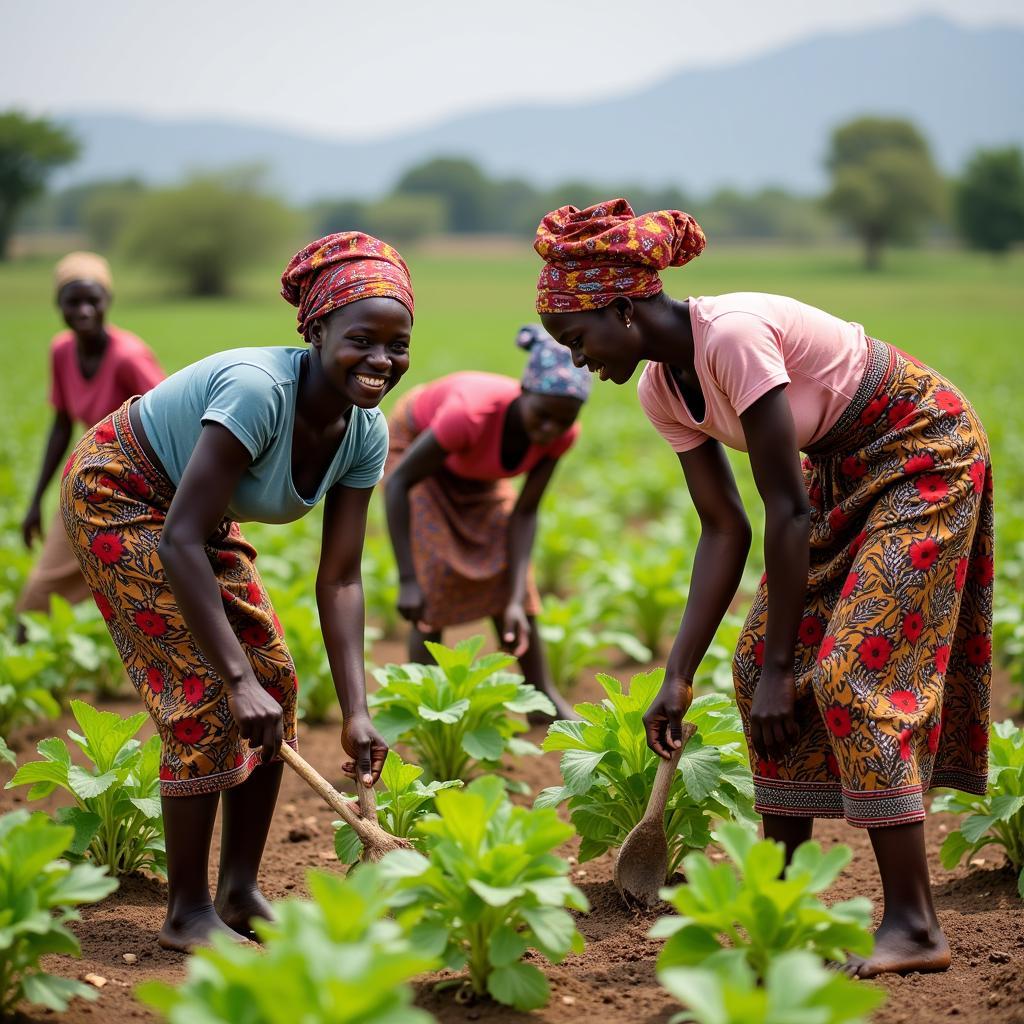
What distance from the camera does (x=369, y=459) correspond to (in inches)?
128

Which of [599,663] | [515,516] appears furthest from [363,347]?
[599,663]

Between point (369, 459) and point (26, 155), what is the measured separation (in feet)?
243

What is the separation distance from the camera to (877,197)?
7775 centimetres

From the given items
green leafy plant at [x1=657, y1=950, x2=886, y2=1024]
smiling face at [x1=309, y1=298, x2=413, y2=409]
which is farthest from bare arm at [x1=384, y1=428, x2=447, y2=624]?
green leafy plant at [x1=657, y1=950, x2=886, y2=1024]

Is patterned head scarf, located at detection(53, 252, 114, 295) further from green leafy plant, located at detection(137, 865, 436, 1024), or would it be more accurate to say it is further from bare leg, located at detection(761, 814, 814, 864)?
green leafy plant, located at detection(137, 865, 436, 1024)

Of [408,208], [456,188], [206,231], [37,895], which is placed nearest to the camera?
[37,895]

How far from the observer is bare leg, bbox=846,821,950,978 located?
2838mm

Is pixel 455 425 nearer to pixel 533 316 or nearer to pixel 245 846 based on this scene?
pixel 245 846

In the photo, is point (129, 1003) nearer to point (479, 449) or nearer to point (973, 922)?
point (973, 922)

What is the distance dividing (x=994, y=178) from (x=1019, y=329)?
4988cm

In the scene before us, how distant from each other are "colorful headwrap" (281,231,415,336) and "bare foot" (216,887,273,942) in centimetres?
147

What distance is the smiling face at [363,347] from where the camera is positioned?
2.96m

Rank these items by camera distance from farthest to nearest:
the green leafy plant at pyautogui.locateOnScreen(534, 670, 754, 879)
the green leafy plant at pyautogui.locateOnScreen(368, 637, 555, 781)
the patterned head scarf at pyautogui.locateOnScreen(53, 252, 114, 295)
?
the patterned head scarf at pyautogui.locateOnScreen(53, 252, 114, 295)
the green leafy plant at pyautogui.locateOnScreen(368, 637, 555, 781)
the green leafy plant at pyautogui.locateOnScreen(534, 670, 754, 879)

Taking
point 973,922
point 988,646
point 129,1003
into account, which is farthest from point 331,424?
point 973,922
